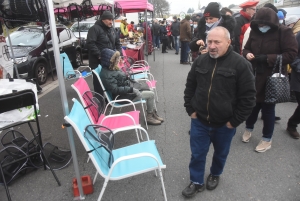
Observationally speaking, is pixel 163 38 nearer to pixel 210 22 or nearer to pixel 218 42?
pixel 210 22

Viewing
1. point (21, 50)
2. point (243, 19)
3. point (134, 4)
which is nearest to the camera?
point (243, 19)

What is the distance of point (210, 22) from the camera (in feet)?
9.89

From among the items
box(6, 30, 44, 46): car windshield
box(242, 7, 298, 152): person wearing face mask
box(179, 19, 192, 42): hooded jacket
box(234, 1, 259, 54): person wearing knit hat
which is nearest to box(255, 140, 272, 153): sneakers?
box(242, 7, 298, 152): person wearing face mask

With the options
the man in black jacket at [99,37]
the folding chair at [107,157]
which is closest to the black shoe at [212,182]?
the folding chair at [107,157]

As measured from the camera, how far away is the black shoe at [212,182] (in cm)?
235

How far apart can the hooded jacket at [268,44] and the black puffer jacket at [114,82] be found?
1.75 meters

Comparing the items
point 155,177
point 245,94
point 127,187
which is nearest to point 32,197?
point 127,187

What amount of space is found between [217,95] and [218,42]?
0.42 m

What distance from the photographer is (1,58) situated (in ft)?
11.1

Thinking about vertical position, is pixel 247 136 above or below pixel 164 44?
below

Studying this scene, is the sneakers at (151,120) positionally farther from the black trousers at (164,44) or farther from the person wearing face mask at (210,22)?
the black trousers at (164,44)

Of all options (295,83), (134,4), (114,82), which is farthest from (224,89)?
(134,4)

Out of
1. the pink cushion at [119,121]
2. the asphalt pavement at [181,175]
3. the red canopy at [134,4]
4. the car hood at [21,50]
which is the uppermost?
the red canopy at [134,4]

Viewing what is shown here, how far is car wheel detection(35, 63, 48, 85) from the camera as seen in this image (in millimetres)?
6260
